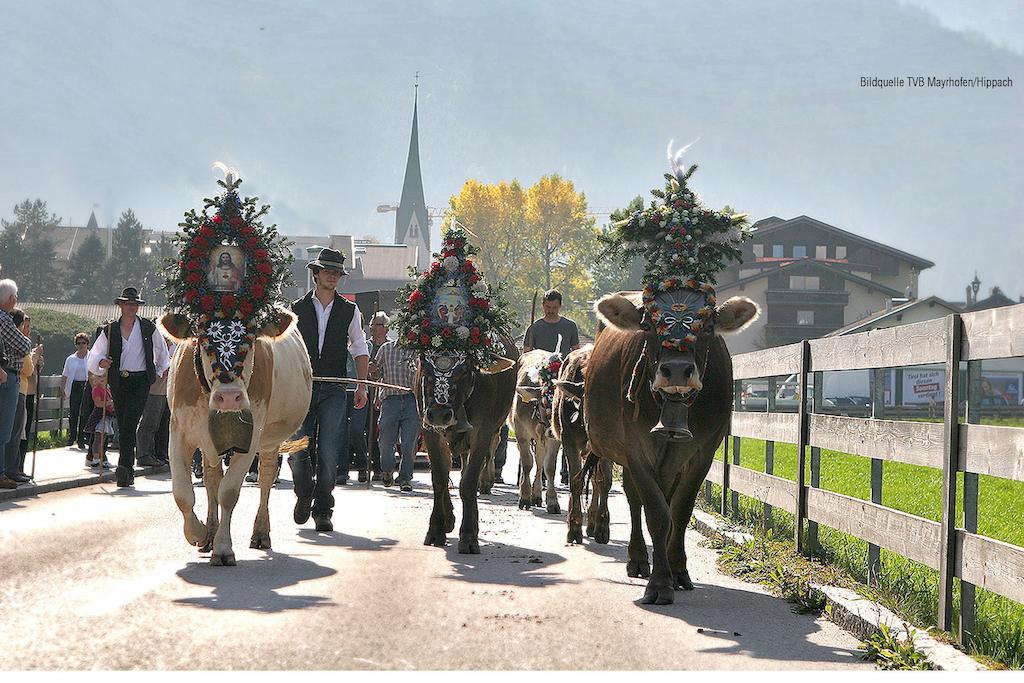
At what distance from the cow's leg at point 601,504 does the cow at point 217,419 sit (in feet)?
9.33

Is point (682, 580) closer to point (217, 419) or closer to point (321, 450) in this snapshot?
point (217, 419)

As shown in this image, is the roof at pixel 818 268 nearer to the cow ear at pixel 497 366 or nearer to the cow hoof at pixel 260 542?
the cow ear at pixel 497 366

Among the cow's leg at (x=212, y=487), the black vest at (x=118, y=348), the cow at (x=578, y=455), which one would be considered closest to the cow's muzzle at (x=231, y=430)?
the cow's leg at (x=212, y=487)

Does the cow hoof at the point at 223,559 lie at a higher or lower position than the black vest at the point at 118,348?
lower

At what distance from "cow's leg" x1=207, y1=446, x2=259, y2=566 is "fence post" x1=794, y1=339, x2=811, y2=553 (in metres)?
4.12

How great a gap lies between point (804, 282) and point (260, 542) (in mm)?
73435

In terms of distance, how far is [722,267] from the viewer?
895cm

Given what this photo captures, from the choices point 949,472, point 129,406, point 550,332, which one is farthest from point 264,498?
point 129,406

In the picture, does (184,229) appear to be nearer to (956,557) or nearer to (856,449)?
(856,449)

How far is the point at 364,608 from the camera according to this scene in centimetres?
725

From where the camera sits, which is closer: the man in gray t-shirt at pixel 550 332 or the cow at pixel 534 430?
the cow at pixel 534 430

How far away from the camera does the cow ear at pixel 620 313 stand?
840 cm

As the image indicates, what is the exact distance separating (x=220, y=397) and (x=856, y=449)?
4.44m

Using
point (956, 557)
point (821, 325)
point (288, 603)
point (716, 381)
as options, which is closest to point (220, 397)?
point (288, 603)
